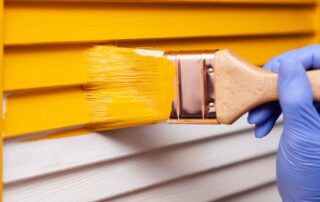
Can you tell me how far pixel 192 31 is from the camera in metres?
1.42

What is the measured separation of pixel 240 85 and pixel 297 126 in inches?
6.5

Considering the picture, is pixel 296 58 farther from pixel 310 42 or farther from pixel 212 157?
pixel 310 42

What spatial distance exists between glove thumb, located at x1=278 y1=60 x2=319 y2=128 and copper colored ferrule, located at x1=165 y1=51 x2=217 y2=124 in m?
0.17

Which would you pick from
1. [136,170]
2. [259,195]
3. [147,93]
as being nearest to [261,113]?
[147,93]

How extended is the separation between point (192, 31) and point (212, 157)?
0.42 meters

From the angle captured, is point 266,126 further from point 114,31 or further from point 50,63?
point 50,63

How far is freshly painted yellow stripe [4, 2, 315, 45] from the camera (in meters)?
1.13

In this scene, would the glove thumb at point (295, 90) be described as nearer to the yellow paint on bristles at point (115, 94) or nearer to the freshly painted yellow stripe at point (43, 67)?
the yellow paint on bristles at point (115, 94)

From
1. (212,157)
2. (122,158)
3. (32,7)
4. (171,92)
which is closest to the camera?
(32,7)

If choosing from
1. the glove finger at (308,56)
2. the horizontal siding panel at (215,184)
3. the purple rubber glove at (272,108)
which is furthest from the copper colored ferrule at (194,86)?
the horizontal siding panel at (215,184)

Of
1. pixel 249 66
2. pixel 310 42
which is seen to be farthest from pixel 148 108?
pixel 310 42

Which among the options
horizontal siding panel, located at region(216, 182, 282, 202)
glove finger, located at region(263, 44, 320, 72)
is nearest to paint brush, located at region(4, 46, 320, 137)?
glove finger, located at region(263, 44, 320, 72)

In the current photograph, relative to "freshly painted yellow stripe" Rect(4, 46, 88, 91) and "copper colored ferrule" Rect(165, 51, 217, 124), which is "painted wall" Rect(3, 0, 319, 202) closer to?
"freshly painted yellow stripe" Rect(4, 46, 88, 91)

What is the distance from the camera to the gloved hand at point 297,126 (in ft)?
3.65
